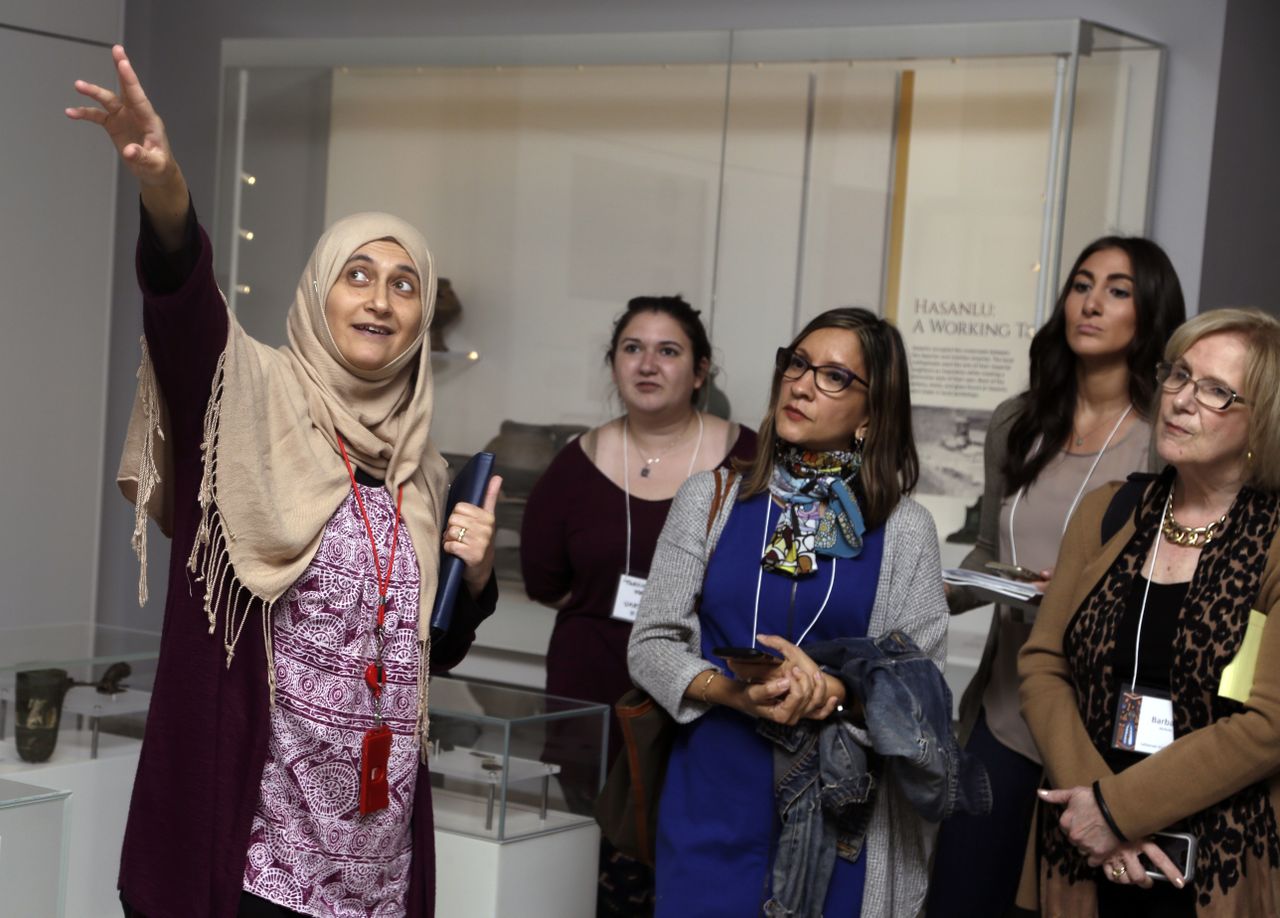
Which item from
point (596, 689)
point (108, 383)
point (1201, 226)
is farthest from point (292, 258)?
point (1201, 226)

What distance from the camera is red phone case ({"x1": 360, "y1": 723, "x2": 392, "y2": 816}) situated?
221cm

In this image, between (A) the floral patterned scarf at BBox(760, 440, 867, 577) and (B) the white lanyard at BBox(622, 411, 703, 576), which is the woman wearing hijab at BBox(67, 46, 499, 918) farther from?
(B) the white lanyard at BBox(622, 411, 703, 576)

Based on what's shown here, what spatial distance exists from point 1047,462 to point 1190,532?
2.63 ft

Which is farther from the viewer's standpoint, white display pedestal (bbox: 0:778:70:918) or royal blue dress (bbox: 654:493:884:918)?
royal blue dress (bbox: 654:493:884:918)

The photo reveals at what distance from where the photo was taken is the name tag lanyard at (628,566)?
391 cm

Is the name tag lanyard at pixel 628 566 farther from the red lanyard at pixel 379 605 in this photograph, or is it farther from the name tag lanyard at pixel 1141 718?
→ the red lanyard at pixel 379 605

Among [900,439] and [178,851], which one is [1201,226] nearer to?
[900,439]

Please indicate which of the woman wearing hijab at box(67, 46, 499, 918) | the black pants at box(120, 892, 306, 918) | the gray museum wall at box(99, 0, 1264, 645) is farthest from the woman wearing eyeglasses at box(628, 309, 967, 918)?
the gray museum wall at box(99, 0, 1264, 645)

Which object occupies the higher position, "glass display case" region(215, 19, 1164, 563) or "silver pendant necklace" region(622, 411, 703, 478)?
"glass display case" region(215, 19, 1164, 563)

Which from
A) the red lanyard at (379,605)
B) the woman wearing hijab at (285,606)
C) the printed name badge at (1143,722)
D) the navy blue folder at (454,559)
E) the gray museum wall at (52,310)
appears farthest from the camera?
the gray museum wall at (52,310)

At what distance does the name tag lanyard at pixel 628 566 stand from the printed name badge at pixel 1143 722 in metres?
1.43

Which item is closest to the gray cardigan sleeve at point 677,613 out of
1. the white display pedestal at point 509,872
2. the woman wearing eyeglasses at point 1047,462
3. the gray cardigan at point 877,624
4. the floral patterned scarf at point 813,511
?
the gray cardigan at point 877,624

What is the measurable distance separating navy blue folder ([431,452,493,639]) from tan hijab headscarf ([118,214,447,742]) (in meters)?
0.02

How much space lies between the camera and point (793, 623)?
106 inches
